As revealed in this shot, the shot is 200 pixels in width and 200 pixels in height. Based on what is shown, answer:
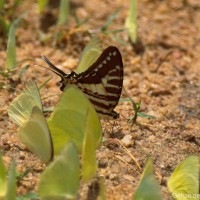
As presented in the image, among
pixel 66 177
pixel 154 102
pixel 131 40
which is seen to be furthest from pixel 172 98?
pixel 66 177

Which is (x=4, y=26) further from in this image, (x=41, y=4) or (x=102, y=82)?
(x=102, y=82)

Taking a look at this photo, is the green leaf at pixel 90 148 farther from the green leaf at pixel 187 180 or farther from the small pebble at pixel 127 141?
the small pebble at pixel 127 141

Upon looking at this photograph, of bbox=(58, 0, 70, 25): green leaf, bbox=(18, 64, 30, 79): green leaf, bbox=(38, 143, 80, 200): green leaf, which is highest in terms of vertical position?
bbox=(58, 0, 70, 25): green leaf

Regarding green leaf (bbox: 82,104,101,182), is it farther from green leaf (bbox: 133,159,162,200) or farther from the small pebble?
the small pebble

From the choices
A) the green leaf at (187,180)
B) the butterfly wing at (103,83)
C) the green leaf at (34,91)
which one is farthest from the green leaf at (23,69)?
the green leaf at (187,180)

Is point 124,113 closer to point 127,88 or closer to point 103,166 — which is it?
point 127,88

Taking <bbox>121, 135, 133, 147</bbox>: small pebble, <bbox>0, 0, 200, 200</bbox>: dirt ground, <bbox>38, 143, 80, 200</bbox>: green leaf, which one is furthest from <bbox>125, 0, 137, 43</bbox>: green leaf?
<bbox>38, 143, 80, 200</bbox>: green leaf
